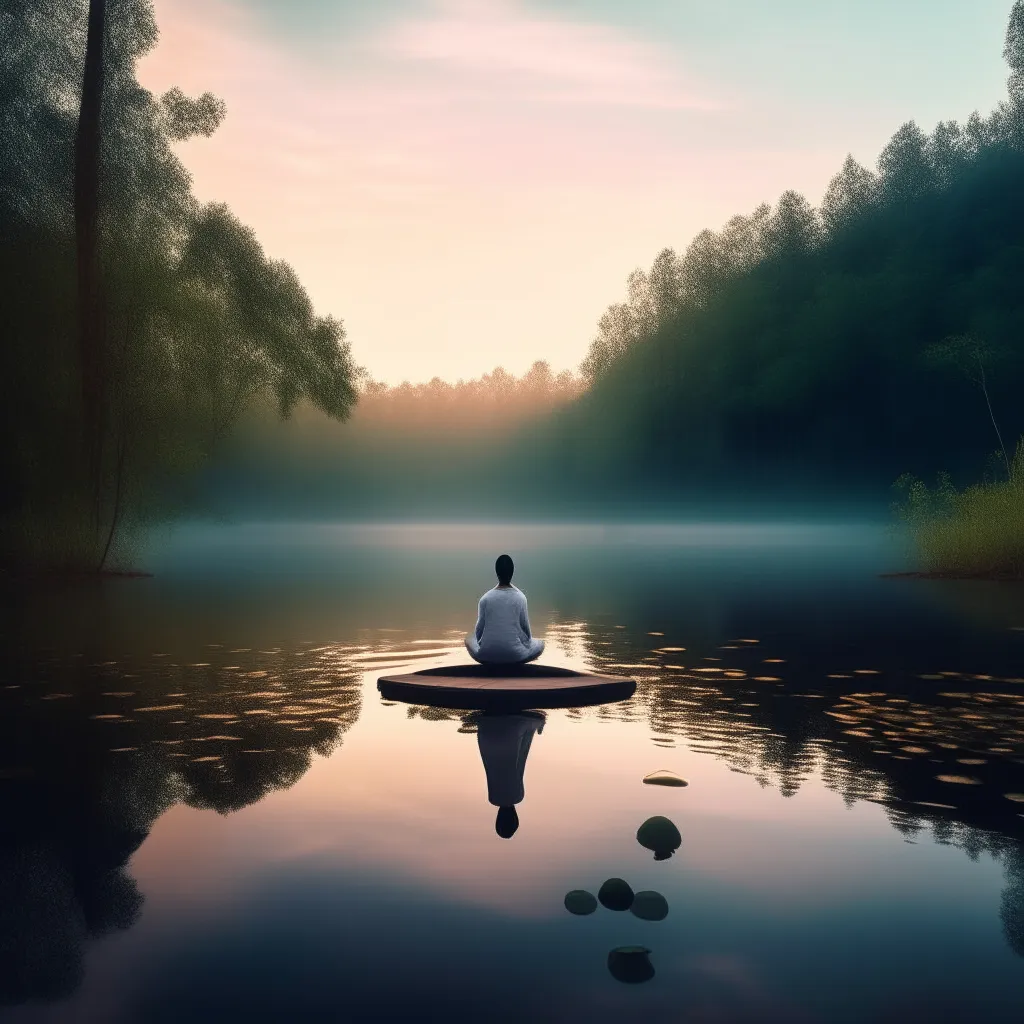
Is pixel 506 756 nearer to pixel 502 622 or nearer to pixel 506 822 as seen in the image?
pixel 502 622

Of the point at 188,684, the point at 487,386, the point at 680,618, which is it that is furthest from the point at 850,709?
the point at 487,386

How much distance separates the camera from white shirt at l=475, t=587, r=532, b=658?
12.3m

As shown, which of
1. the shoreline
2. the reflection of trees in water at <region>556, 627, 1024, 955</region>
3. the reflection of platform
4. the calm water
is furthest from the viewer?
the shoreline

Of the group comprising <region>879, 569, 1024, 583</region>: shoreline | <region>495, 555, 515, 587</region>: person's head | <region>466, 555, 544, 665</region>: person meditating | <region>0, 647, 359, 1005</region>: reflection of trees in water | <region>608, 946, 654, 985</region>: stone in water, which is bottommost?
<region>608, 946, 654, 985</region>: stone in water

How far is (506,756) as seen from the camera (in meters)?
10.7

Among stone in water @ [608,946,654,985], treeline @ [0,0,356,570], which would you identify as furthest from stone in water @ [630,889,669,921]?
treeline @ [0,0,356,570]

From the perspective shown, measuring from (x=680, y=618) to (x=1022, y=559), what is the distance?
42.9ft

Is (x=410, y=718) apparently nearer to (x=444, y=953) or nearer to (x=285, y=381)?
(x=444, y=953)

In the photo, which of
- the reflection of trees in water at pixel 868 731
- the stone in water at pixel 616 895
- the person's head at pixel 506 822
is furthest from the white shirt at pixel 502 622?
the stone in water at pixel 616 895

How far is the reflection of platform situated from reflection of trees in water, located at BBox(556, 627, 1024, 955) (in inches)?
28.5

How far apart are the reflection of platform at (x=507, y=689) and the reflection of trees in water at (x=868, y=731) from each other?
724 mm

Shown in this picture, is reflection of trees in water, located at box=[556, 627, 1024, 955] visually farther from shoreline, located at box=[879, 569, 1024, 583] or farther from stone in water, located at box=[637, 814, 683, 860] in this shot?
shoreline, located at box=[879, 569, 1024, 583]

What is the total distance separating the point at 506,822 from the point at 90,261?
87.6 ft

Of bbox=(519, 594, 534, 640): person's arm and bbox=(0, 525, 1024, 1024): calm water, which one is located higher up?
bbox=(519, 594, 534, 640): person's arm
